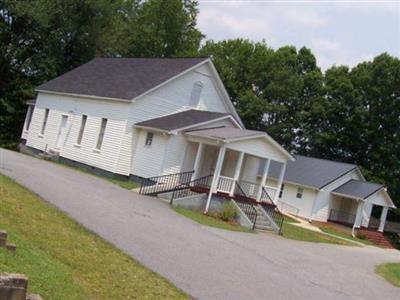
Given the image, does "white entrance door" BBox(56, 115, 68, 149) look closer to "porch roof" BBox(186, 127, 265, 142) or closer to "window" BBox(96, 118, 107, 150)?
"window" BBox(96, 118, 107, 150)

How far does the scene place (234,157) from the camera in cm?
3141

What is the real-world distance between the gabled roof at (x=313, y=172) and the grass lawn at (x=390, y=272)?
21.4 meters

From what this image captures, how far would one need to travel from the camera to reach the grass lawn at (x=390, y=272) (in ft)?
58.9

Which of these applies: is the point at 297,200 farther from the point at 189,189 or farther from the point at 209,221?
the point at 209,221

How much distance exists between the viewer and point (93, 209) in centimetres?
1584

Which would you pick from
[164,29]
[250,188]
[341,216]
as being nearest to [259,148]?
[250,188]

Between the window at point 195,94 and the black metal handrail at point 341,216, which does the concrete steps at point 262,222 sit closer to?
the window at point 195,94

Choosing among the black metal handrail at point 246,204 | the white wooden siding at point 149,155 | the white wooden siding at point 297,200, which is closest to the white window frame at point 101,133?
the white wooden siding at point 149,155

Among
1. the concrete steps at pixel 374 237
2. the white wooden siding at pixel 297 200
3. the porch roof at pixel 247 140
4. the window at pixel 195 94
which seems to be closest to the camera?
the porch roof at pixel 247 140

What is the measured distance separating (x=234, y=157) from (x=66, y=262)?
2280cm

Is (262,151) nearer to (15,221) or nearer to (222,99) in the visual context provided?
(222,99)

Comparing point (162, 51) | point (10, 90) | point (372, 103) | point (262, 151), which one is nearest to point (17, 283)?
point (262, 151)

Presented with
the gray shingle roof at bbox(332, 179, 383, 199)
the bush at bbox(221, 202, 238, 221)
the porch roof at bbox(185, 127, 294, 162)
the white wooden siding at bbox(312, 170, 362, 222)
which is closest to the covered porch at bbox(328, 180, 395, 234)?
the gray shingle roof at bbox(332, 179, 383, 199)

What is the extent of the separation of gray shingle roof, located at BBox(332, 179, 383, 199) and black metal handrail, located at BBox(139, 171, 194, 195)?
1954cm
